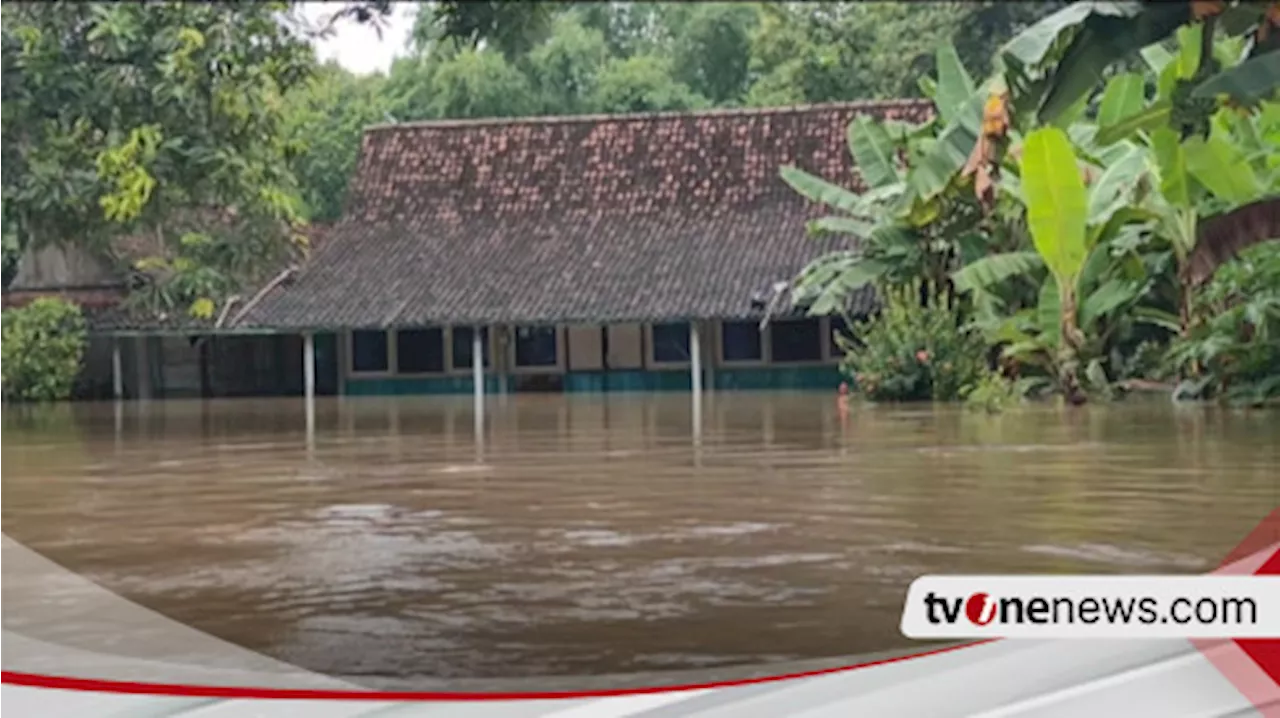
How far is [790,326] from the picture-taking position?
1220 cm

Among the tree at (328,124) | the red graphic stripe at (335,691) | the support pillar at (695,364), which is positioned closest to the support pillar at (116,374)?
the tree at (328,124)

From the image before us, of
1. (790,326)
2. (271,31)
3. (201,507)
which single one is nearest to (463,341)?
(790,326)

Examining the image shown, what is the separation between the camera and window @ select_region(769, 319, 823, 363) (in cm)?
1215

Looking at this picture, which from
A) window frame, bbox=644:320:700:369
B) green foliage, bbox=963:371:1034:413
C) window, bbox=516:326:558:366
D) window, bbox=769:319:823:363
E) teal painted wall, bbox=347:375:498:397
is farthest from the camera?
window, bbox=516:326:558:366

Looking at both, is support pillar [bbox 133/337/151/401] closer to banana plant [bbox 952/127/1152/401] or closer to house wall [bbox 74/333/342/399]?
house wall [bbox 74/333/342/399]

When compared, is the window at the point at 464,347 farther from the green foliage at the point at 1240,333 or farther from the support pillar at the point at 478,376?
the green foliage at the point at 1240,333

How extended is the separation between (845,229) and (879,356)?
0.98 metres

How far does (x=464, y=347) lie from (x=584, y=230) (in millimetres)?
3036

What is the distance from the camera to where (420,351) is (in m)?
12.9

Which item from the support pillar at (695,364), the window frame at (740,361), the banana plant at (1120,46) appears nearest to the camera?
the banana plant at (1120,46)

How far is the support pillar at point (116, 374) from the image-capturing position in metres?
3.20

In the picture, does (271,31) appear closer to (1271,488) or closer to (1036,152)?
(1271,488)

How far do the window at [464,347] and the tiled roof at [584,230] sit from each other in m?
1.44

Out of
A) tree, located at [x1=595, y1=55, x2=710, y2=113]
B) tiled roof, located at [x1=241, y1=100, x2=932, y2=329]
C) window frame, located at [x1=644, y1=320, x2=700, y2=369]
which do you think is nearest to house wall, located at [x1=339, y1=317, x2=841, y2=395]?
window frame, located at [x1=644, y1=320, x2=700, y2=369]
